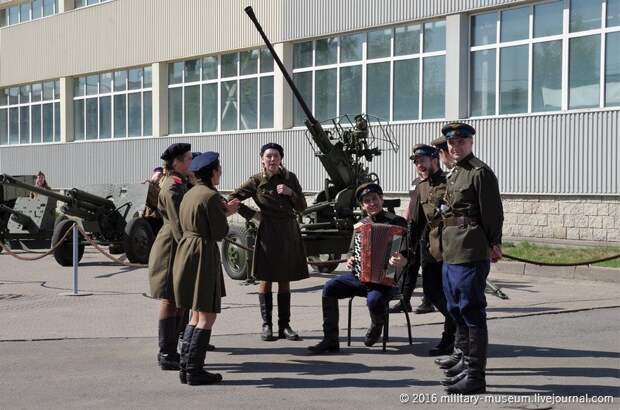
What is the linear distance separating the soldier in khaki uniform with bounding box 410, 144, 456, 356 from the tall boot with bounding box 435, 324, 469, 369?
63 cm

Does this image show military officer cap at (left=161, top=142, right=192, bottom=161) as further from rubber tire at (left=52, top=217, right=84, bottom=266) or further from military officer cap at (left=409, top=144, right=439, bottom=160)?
rubber tire at (left=52, top=217, right=84, bottom=266)

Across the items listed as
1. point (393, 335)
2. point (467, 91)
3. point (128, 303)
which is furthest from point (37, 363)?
point (467, 91)

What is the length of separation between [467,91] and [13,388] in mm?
17253

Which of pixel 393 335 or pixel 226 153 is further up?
pixel 226 153

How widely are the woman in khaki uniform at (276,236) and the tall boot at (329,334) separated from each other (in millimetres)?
661

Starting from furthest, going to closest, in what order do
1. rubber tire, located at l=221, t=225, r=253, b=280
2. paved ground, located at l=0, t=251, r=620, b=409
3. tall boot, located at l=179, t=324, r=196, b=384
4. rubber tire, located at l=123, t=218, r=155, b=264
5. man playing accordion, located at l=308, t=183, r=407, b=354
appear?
rubber tire, located at l=123, t=218, r=155, b=264 < rubber tire, located at l=221, t=225, r=253, b=280 < man playing accordion, located at l=308, t=183, r=407, b=354 < tall boot, located at l=179, t=324, r=196, b=384 < paved ground, located at l=0, t=251, r=620, b=409

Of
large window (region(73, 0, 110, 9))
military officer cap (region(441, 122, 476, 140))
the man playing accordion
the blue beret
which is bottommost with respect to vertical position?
the man playing accordion

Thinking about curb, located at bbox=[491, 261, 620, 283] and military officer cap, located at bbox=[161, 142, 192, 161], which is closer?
military officer cap, located at bbox=[161, 142, 192, 161]

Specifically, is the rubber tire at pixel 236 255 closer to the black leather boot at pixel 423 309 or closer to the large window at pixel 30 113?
the black leather boot at pixel 423 309

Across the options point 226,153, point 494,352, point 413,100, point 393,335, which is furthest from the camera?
point 226,153

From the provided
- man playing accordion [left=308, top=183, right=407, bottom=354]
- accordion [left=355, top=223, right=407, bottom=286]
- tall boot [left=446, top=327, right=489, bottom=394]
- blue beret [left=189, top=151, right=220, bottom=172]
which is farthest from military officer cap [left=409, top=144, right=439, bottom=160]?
tall boot [left=446, top=327, right=489, bottom=394]

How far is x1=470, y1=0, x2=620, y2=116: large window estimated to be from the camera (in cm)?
2091

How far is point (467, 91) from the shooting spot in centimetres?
2366

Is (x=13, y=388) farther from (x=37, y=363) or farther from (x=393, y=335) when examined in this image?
(x=393, y=335)
